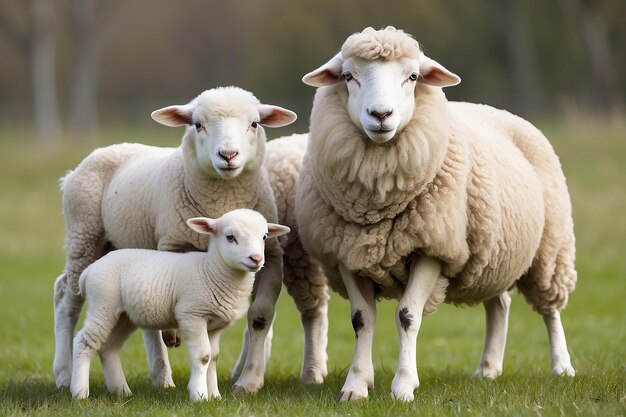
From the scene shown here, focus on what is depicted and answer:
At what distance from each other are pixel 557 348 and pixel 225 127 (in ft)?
9.47

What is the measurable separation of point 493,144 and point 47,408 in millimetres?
3074

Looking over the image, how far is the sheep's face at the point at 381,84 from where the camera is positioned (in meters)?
5.67

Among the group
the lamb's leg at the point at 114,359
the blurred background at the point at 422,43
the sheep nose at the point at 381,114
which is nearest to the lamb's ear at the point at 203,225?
the lamb's leg at the point at 114,359

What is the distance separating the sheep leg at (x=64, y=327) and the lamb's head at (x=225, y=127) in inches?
57.1

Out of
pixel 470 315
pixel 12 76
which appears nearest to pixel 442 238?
pixel 470 315

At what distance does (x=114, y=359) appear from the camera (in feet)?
20.7

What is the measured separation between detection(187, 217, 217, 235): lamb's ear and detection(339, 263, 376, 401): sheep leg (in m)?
0.82

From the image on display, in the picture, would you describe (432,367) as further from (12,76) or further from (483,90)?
(12,76)

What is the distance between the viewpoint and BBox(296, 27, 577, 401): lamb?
19.4 feet

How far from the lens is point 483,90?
37.6 metres

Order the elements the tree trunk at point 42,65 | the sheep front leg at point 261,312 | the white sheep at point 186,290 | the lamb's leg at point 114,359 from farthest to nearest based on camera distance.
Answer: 1. the tree trunk at point 42,65
2. the sheep front leg at point 261,312
3. the lamb's leg at point 114,359
4. the white sheep at point 186,290

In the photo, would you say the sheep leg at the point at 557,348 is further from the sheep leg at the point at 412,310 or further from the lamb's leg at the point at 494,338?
the sheep leg at the point at 412,310

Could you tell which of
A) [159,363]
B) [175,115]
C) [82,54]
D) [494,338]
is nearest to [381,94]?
[175,115]

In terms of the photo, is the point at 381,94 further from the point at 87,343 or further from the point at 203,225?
the point at 87,343
